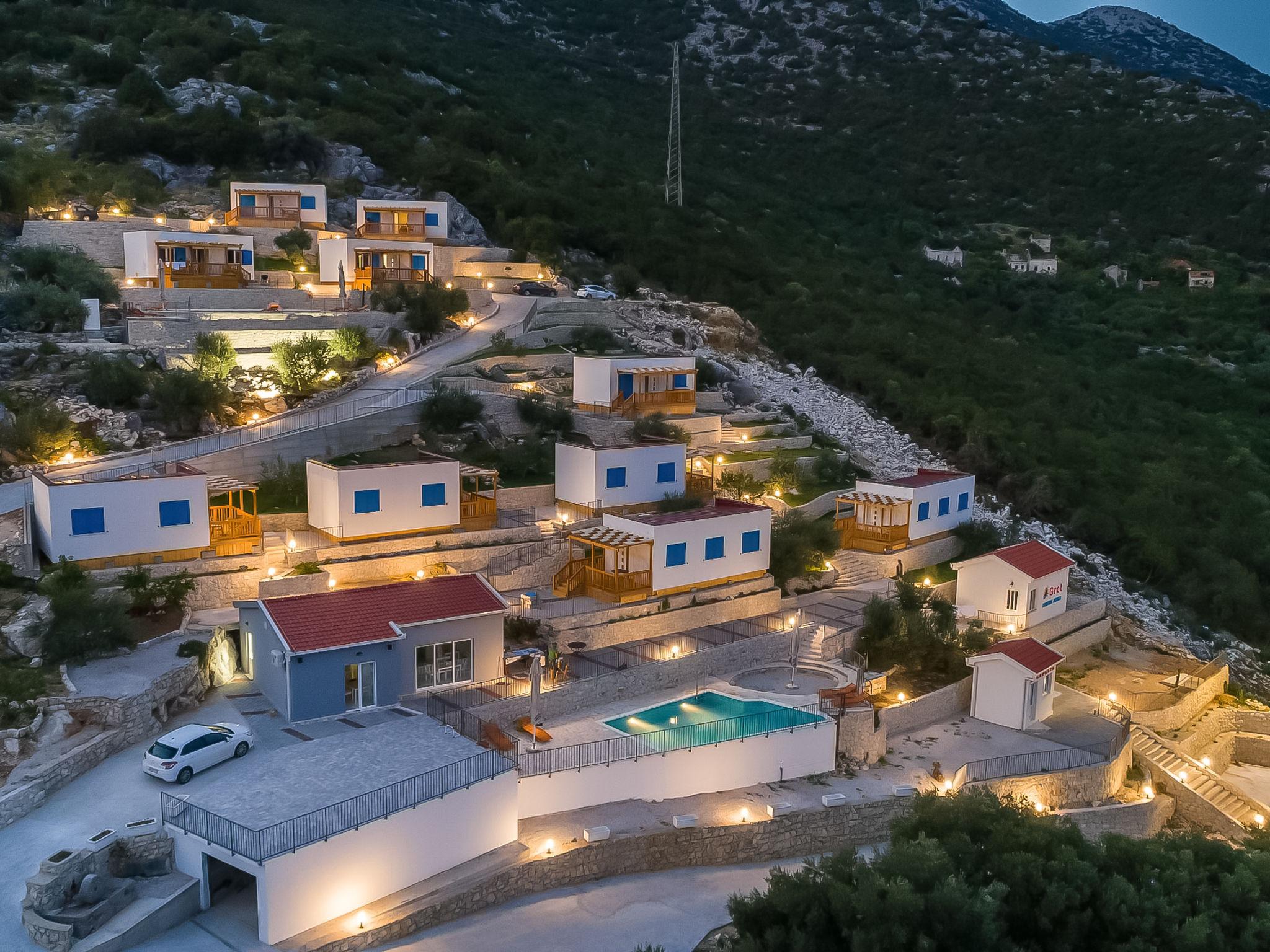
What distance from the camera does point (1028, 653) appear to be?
2534 centimetres

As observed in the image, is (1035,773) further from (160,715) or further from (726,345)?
(726,345)

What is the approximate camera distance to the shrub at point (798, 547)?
2933cm

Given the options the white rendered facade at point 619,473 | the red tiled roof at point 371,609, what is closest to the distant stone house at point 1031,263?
the white rendered facade at point 619,473

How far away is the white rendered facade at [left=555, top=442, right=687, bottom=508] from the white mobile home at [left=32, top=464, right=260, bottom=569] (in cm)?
894

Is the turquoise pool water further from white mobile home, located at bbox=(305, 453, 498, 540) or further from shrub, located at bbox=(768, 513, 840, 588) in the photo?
white mobile home, located at bbox=(305, 453, 498, 540)

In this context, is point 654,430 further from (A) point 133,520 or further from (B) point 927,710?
(A) point 133,520

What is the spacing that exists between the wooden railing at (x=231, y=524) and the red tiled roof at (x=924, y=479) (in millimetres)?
17752

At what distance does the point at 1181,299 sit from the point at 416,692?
64.9m

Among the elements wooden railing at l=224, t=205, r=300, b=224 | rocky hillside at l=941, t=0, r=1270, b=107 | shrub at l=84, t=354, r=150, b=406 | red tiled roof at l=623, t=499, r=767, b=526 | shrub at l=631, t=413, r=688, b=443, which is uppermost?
rocky hillside at l=941, t=0, r=1270, b=107

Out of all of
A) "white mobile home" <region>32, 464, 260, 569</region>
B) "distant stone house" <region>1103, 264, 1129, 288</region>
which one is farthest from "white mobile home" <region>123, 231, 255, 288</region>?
"distant stone house" <region>1103, 264, 1129, 288</region>

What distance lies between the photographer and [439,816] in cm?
1658

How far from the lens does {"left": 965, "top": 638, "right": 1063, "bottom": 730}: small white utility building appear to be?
24.9m

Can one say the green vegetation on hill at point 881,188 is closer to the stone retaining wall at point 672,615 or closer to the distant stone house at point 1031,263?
the distant stone house at point 1031,263

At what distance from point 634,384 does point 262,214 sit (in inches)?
940
